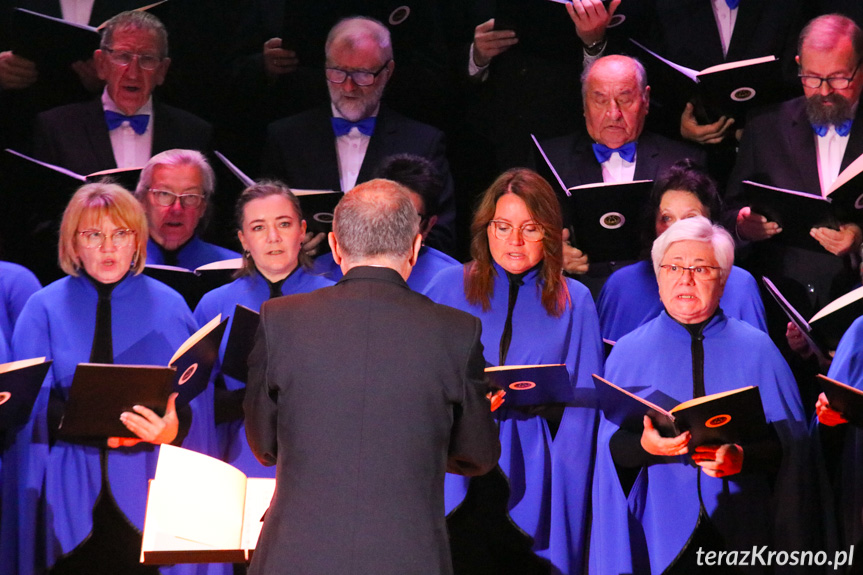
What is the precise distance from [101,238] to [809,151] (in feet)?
10.6

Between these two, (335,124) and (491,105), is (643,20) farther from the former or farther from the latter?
(335,124)

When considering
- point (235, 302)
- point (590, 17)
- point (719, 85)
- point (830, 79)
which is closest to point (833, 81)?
point (830, 79)

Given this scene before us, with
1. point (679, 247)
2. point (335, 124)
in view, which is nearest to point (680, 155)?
point (679, 247)

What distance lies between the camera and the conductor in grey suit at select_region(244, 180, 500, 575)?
2.28 metres

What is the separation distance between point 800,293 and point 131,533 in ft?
10.1

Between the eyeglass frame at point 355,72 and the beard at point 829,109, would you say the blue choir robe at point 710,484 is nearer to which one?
the beard at point 829,109

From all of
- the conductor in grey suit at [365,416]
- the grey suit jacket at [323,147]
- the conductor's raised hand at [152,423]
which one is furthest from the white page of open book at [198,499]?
the grey suit jacket at [323,147]

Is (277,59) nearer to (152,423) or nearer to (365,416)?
(152,423)

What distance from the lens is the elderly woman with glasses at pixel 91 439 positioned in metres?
3.89

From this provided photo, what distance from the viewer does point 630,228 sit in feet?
14.7

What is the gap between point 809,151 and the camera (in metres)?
4.80

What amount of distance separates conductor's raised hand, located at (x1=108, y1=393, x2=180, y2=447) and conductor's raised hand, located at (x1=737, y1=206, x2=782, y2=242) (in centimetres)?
263

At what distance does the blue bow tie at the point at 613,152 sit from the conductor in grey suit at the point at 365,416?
8.79 ft

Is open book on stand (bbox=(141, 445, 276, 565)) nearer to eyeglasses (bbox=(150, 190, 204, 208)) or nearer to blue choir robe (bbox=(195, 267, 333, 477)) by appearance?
blue choir robe (bbox=(195, 267, 333, 477))
